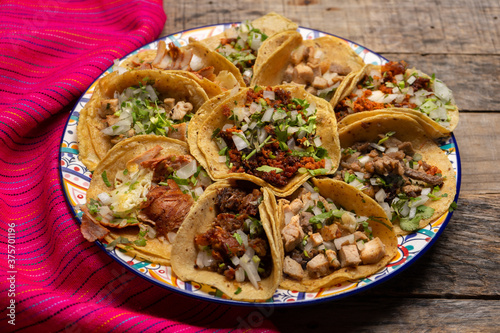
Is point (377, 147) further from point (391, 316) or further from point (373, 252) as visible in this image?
point (391, 316)

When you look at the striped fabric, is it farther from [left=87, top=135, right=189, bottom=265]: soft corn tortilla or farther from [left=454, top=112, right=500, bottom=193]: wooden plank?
[left=454, top=112, right=500, bottom=193]: wooden plank

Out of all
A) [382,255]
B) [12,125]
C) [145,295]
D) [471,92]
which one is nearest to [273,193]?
[382,255]

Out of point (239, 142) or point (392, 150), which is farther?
point (392, 150)

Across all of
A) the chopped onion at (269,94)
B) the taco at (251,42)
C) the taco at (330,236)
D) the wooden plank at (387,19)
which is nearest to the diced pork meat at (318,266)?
the taco at (330,236)

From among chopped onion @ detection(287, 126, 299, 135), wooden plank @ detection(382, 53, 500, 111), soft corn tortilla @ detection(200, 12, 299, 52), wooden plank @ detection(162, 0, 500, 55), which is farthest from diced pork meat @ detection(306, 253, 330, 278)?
wooden plank @ detection(162, 0, 500, 55)

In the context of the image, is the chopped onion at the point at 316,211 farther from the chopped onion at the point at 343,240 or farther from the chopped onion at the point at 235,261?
the chopped onion at the point at 235,261

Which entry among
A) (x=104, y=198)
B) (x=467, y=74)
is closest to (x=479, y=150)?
(x=467, y=74)
